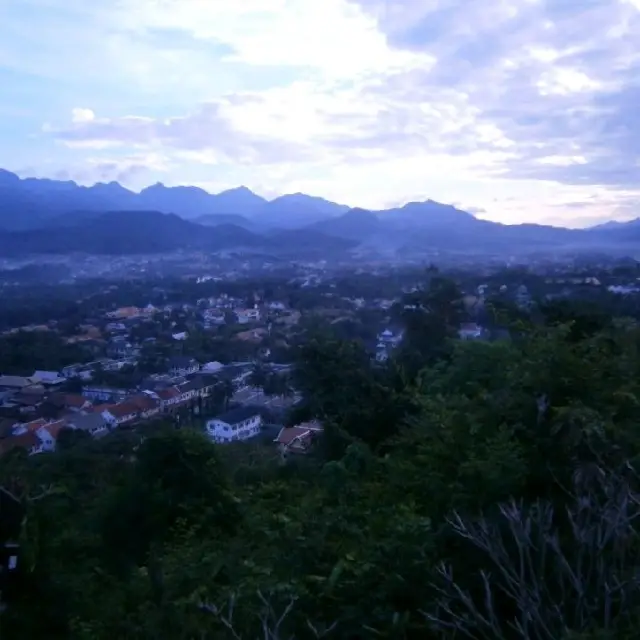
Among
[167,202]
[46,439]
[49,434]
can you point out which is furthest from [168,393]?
[167,202]

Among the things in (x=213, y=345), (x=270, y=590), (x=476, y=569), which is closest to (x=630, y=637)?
(x=476, y=569)

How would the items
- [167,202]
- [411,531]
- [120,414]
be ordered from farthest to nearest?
[167,202]
[120,414]
[411,531]

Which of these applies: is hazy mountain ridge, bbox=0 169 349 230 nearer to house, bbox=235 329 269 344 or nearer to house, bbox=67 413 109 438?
house, bbox=235 329 269 344

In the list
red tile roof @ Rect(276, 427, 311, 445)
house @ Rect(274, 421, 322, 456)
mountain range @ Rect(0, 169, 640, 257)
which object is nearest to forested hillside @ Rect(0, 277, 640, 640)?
house @ Rect(274, 421, 322, 456)

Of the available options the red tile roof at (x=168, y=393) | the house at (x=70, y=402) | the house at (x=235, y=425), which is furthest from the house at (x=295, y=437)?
the house at (x=70, y=402)

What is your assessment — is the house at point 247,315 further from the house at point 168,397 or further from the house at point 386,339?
the house at point 168,397

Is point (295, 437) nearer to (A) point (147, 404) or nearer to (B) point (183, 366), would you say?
(A) point (147, 404)

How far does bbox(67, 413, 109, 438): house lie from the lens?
44.5 ft

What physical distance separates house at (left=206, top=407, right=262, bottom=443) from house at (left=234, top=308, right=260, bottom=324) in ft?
42.3

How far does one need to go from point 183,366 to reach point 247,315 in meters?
8.18

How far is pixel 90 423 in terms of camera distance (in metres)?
14.1

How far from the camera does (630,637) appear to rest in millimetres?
2145

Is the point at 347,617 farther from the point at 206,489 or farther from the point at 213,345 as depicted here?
the point at 213,345

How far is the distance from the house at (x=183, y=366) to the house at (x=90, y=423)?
5.45m
